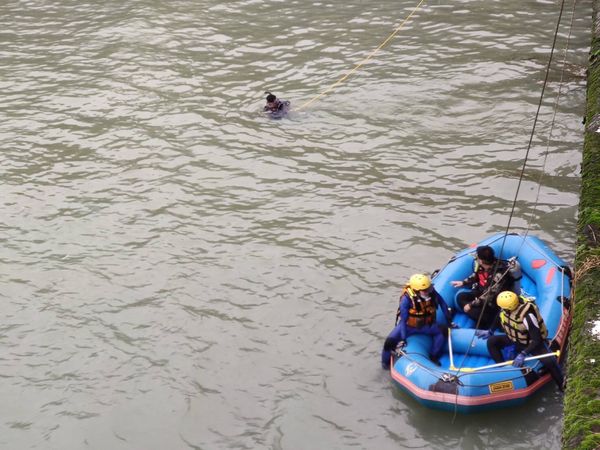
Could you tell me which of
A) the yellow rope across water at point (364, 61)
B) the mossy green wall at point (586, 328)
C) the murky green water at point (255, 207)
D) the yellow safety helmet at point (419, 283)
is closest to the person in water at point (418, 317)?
the yellow safety helmet at point (419, 283)

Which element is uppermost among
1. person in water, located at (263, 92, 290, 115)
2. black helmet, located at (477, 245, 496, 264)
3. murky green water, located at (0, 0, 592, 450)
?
black helmet, located at (477, 245, 496, 264)

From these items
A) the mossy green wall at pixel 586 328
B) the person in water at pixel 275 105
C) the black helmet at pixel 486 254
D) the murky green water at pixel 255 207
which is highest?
the mossy green wall at pixel 586 328

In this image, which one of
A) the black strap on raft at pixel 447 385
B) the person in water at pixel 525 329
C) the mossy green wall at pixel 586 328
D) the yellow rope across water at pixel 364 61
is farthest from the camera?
the yellow rope across water at pixel 364 61

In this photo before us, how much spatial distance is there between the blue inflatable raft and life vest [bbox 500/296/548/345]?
0.26 meters

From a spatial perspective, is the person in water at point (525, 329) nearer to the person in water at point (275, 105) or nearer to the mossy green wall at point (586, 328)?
the mossy green wall at point (586, 328)

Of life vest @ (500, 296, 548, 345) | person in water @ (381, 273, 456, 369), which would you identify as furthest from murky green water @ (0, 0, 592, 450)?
life vest @ (500, 296, 548, 345)

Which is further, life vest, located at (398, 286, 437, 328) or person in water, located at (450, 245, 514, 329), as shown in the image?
person in water, located at (450, 245, 514, 329)

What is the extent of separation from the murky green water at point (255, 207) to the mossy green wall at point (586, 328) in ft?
5.08

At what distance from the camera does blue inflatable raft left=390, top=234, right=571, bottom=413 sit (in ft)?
28.7

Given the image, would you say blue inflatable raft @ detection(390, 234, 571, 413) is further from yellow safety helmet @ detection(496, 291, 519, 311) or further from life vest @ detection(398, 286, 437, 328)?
yellow safety helmet @ detection(496, 291, 519, 311)

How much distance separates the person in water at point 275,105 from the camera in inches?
611

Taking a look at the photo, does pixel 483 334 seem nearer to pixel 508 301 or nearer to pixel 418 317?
pixel 508 301

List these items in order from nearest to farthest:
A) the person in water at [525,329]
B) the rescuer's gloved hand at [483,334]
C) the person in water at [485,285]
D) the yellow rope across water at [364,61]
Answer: the person in water at [525,329]
the rescuer's gloved hand at [483,334]
the person in water at [485,285]
the yellow rope across water at [364,61]

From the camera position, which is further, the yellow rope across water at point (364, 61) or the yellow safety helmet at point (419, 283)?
the yellow rope across water at point (364, 61)
